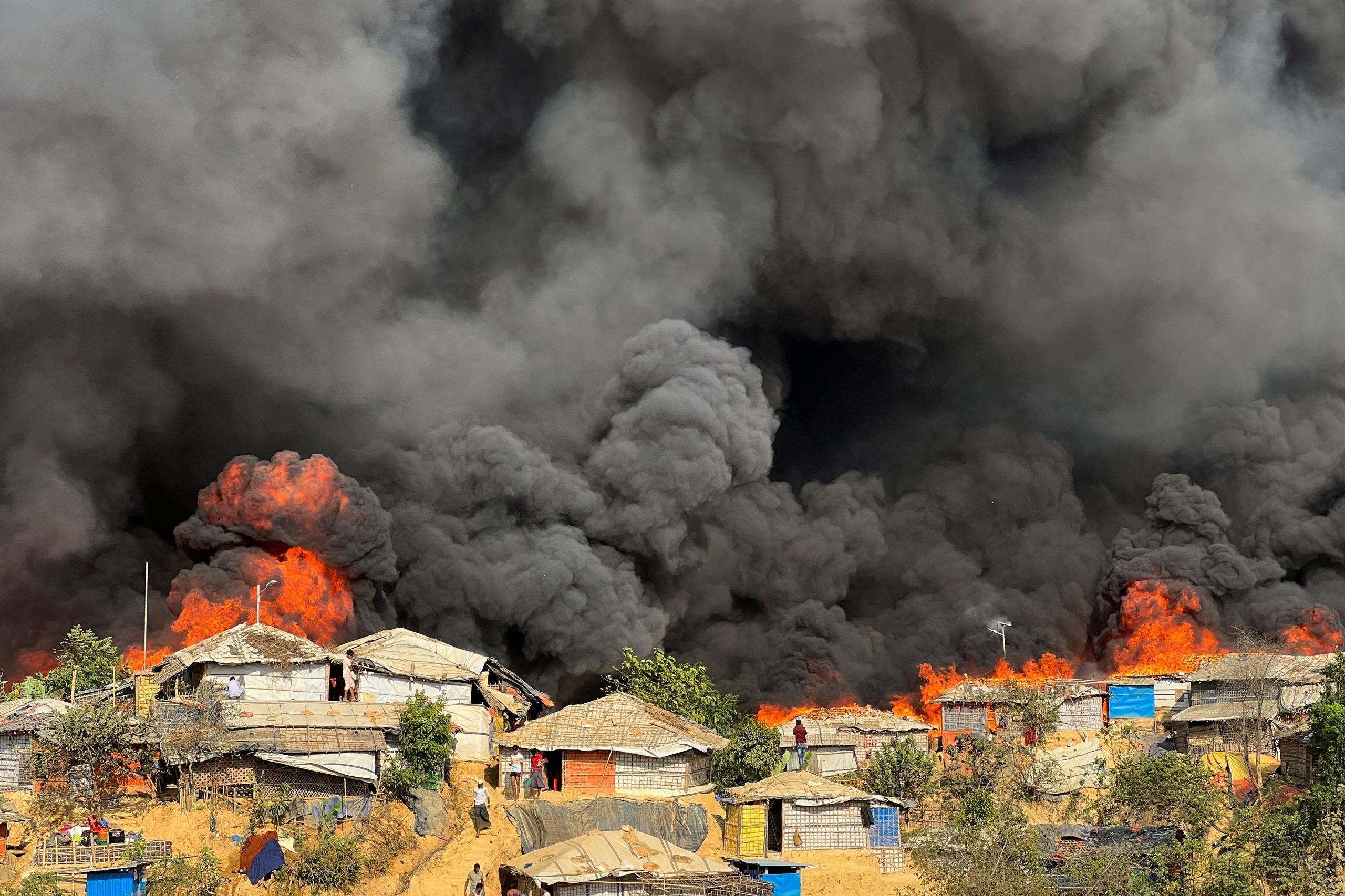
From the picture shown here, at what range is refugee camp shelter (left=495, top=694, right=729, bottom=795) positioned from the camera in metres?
47.6

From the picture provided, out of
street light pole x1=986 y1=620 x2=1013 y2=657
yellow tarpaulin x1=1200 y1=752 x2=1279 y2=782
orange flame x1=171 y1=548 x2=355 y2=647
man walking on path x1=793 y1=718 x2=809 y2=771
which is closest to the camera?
yellow tarpaulin x1=1200 y1=752 x2=1279 y2=782

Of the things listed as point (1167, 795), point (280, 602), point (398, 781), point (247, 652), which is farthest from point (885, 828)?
point (280, 602)

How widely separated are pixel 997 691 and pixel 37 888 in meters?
37.5

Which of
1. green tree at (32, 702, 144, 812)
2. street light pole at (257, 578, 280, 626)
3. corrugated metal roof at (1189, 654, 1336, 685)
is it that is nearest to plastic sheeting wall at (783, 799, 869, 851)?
green tree at (32, 702, 144, 812)

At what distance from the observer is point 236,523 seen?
213 ft

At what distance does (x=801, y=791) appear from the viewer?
140ft

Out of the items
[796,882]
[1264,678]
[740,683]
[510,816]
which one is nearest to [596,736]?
[510,816]

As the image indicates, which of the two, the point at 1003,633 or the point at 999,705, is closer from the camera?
the point at 999,705

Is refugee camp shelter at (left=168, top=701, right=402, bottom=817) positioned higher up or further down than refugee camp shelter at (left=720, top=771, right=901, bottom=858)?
higher up

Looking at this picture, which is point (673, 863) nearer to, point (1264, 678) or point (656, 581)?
point (1264, 678)

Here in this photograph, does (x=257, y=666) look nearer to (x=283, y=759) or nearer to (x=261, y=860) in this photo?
(x=283, y=759)

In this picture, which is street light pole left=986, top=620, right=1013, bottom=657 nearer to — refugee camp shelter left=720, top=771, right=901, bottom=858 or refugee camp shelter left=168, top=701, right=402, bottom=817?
refugee camp shelter left=720, top=771, right=901, bottom=858

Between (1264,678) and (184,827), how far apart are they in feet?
116

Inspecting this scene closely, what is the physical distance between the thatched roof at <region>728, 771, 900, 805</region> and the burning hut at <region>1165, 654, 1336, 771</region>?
522 inches
